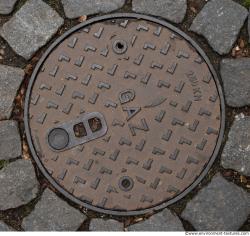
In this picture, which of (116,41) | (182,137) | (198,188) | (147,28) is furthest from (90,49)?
(198,188)

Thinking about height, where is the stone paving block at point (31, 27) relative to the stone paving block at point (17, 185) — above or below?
above

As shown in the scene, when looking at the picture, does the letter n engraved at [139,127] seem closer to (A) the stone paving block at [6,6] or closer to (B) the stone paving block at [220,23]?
(B) the stone paving block at [220,23]

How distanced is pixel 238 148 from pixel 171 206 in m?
0.56

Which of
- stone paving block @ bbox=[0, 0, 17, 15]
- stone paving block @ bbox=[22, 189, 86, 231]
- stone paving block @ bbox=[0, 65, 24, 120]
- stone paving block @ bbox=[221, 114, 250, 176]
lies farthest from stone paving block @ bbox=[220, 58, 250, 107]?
stone paving block @ bbox=[0, 0, 17, 15]

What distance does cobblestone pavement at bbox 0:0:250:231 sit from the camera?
124 inches

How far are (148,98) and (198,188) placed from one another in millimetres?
653

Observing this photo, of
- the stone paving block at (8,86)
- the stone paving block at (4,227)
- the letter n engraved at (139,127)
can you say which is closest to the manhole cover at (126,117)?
the letter n engraved at (139,127)

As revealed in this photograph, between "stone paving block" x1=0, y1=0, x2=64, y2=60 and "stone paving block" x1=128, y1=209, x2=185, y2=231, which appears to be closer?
"stone paving block" x1=128, y1=209, x2=185, y2=231

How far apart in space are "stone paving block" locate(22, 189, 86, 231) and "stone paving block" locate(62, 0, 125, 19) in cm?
120

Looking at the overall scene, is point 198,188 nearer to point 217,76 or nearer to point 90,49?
point 217,76

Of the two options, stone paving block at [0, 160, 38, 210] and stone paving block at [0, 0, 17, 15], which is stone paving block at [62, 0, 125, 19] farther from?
stone paving block at [0, 160, 38, 210]

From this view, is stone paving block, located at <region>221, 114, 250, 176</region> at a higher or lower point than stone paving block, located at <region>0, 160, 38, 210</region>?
higher

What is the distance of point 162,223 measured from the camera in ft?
10.3

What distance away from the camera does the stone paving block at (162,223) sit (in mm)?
3127
